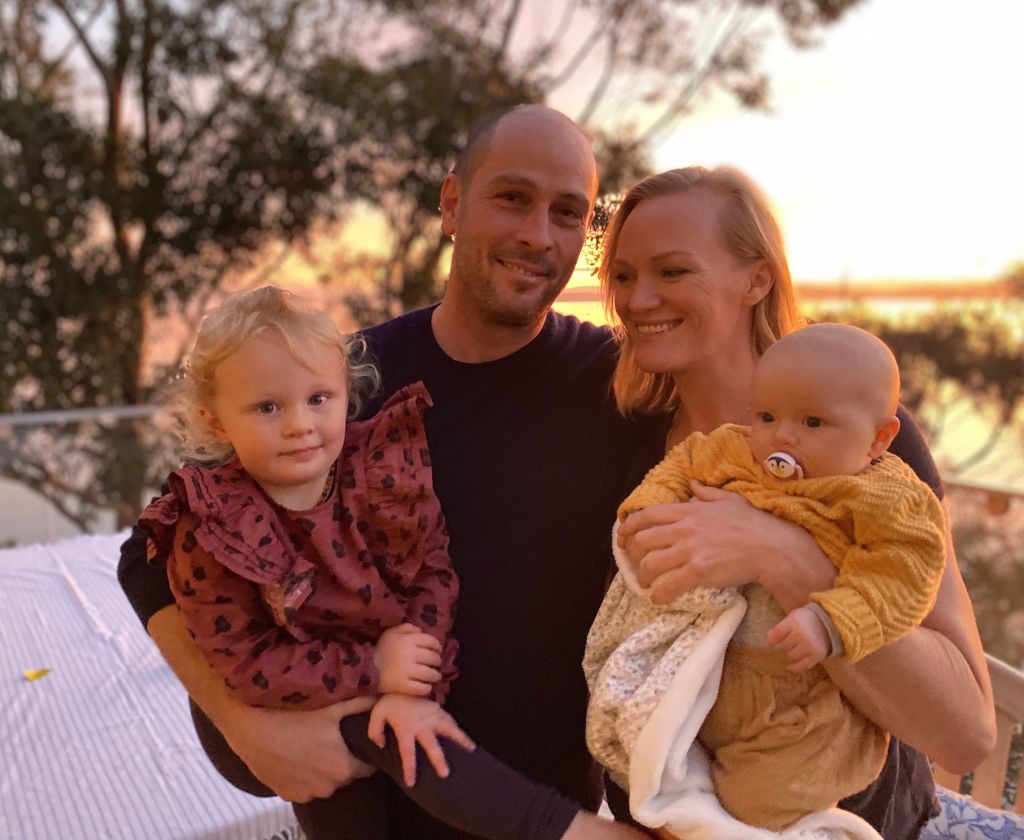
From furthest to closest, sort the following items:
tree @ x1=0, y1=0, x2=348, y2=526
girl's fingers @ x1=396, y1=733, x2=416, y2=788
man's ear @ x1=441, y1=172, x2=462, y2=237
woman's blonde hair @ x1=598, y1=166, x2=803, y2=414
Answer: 1. tree @ x1=0, y1=0, x2=348, y2=526
2. man's ear @ x1=441, y1=172, x2=462, y2=237
3. woman's blonde hair @ x1=598, y1=166, x2=803, y2=414
4. girl's fingers @ x1=396, y1=733, x2=416, y2=788

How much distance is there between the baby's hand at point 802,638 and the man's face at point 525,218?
880 mm

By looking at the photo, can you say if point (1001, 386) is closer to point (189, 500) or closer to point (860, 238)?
point (860, 238)

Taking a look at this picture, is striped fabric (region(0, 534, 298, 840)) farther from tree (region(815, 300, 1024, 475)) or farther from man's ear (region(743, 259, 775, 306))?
tree (region(815, 300, 1024, 475))

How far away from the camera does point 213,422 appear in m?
1.45

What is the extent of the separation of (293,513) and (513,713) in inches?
21.8

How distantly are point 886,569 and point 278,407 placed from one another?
94 centimetres

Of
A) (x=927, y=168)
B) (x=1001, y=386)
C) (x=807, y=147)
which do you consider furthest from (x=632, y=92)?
(x=1001, y=386)

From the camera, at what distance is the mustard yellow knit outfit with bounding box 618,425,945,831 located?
1.09 meters

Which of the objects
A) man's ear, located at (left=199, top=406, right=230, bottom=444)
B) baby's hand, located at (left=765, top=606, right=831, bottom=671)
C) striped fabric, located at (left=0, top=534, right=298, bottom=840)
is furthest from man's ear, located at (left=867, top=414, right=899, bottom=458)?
striped fabric, located at (left=0, top=534, right=298, bottom=840)

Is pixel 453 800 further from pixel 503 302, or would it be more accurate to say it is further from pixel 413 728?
pixel 503 302

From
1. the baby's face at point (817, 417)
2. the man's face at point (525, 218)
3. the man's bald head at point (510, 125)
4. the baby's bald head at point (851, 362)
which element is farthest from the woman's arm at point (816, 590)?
the man's bald head at point (510, 125)

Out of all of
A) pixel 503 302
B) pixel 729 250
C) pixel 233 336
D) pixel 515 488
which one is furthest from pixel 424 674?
pixel 729 250

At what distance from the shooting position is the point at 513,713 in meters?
1.55

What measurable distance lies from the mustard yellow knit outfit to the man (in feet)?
1.19
